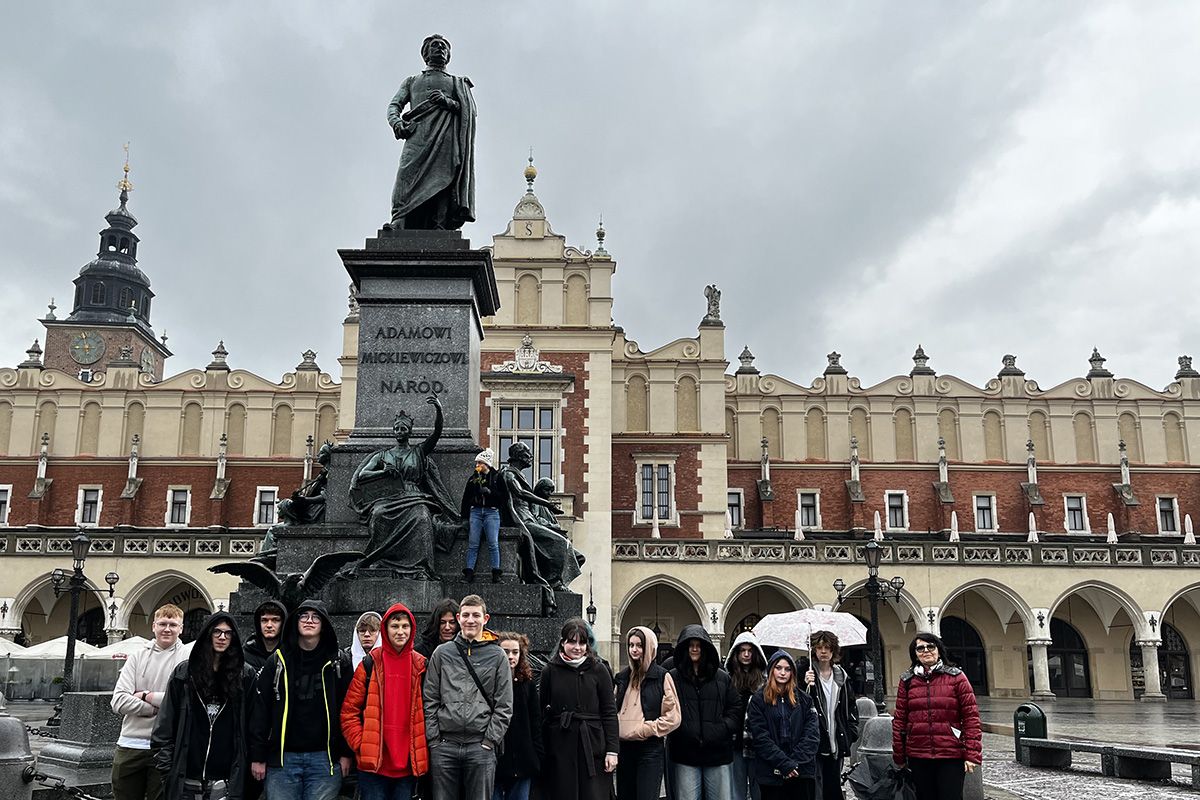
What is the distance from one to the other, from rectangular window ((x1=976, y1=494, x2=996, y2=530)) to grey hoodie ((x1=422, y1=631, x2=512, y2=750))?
33.1m

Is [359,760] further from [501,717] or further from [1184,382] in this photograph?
[1184,382]

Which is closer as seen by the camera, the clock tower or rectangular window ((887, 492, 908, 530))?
rectangular window ((887, 492, 908, 530))

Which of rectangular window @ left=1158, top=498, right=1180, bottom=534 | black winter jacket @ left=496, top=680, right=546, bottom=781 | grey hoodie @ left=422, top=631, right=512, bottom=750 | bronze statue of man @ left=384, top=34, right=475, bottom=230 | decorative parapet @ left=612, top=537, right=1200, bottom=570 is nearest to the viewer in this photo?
grey hoodie @ left=422, top=631, right=512, bottom=750

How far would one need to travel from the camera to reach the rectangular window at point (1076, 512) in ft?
116

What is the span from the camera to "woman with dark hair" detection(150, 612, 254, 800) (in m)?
4.71

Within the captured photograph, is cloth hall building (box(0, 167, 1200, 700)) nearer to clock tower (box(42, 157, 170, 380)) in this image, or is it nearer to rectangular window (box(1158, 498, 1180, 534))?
rectangular window (box(1158, 498, 1180, 534))

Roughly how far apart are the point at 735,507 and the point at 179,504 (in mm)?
18030

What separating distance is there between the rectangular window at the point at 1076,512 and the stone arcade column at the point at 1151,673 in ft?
22.4

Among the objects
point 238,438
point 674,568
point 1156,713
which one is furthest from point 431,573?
point 238,438

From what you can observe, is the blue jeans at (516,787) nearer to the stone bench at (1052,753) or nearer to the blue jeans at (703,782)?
the blue jeans at (703,782)

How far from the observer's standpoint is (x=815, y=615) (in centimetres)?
1226

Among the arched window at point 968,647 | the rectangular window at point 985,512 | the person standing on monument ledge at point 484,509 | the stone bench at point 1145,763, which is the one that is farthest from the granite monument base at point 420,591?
the rectangular window at point 985,512

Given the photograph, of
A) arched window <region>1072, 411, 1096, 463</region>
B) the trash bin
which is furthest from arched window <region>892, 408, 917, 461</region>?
the trash bin

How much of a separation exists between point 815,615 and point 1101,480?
27.3 metres
